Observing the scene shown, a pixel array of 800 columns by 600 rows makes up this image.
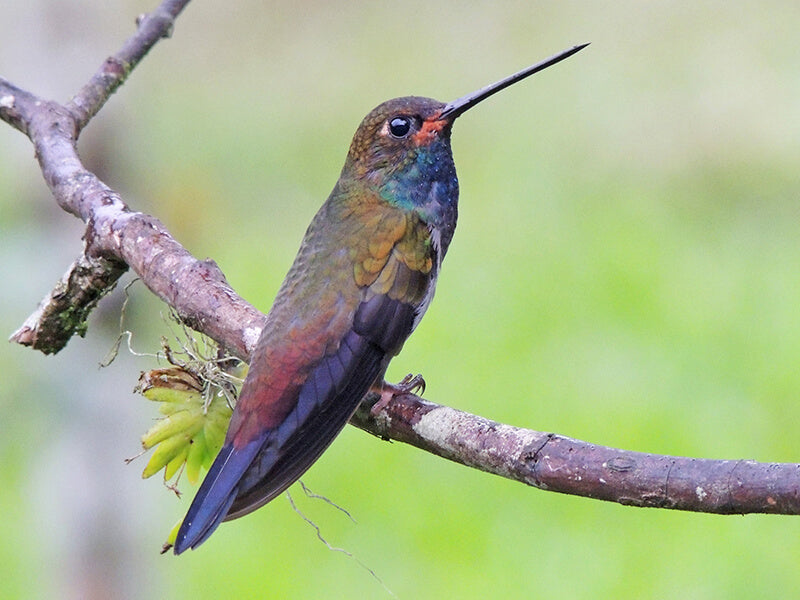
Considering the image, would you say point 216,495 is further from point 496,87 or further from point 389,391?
point 496,87

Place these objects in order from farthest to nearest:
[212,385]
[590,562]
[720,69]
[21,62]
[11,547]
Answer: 1. [720,69]
2. [11,547]
3. [590,562]
4. [21,62]
5. [212,385]

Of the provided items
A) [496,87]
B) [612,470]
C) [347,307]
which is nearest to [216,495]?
[347,307]

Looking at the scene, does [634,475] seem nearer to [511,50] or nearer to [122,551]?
[122,551]

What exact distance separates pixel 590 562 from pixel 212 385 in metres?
3.16

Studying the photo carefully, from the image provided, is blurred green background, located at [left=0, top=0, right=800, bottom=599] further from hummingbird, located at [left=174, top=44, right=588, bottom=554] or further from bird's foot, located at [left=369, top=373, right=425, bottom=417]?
bird's foot, located at [left=369, top=373, right=425, bottom=417]

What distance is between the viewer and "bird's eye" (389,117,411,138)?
4.17 metres

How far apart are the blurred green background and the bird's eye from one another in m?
1.42

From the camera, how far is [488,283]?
888cm

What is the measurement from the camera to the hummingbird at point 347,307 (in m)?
3.34

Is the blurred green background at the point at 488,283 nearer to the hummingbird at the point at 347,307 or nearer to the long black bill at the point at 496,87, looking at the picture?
the hummingbird at the point at 347,307

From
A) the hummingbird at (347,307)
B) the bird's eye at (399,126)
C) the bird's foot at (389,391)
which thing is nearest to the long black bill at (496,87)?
the hummingbird at (347,307)

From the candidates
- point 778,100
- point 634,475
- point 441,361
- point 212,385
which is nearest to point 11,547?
point 441,361

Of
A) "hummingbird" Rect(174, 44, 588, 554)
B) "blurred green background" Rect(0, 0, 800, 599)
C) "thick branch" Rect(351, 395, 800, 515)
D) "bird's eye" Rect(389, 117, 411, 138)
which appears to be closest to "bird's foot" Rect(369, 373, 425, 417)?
"hummingbird" Rect(174, 44, 588, 554)

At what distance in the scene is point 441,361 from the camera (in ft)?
25.9
